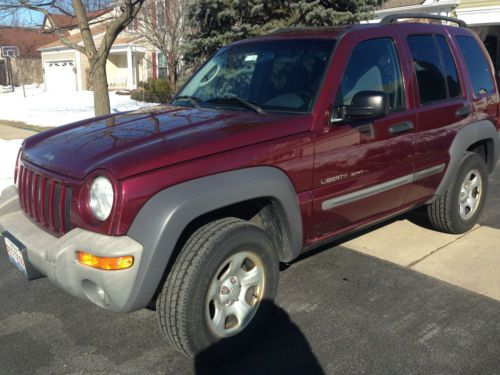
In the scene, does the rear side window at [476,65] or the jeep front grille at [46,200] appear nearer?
the jeep front grille at [46,200]

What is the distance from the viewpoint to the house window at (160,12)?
17.9 meters

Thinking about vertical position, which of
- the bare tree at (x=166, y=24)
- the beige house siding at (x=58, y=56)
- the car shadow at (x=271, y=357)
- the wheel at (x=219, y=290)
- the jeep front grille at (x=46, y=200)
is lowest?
the car shadow at (x=271, y=357)

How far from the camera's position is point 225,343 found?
9.46 ft

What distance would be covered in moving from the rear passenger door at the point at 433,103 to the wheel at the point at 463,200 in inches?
14.4

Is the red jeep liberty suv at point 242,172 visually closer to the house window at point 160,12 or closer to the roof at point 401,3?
the roof at point 401,3

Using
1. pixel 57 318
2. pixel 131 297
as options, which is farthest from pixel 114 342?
pixel 131 297

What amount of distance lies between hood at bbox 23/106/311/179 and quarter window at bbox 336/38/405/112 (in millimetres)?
515

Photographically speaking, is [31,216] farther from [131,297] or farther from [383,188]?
[383,188]

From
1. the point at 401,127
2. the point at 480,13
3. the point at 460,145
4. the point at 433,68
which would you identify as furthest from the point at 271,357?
the point at 480,13

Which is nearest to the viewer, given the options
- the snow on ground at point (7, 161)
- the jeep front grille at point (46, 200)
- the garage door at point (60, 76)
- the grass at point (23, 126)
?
the jeep front grille at point (46, 200)

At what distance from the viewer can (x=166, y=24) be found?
59.3 ft

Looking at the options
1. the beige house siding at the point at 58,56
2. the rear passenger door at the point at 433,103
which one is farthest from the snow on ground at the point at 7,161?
the beige house siding at the point at 58,56

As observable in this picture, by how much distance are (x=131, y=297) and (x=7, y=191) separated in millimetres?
1721

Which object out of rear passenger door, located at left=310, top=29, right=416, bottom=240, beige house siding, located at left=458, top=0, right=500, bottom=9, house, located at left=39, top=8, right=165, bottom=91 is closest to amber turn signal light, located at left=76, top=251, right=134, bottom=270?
rear passenger door, located at left=310, top=29, right=416, bottom=240
